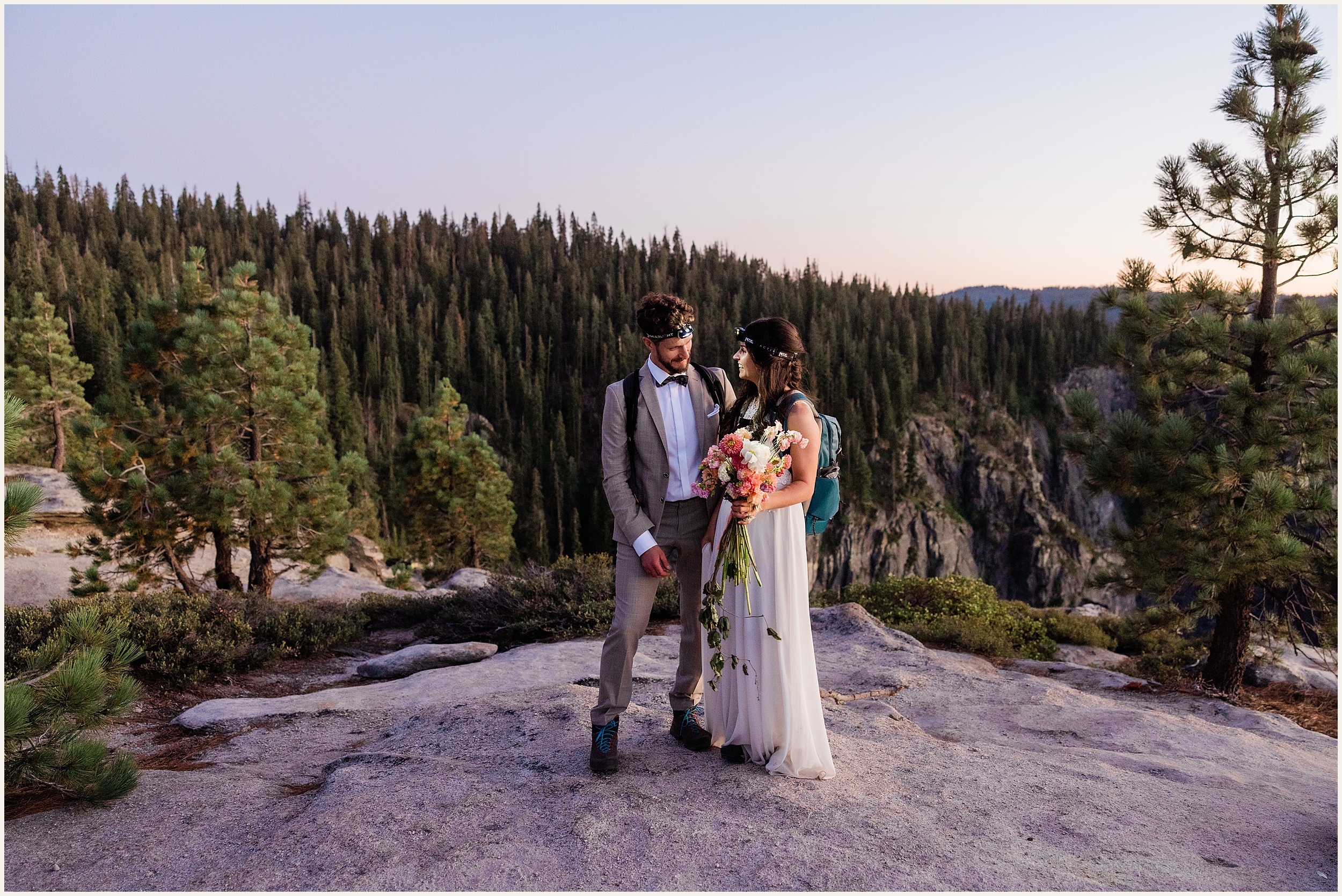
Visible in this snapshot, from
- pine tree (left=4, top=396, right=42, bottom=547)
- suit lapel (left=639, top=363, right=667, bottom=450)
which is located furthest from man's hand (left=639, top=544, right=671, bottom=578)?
pine tree (left=4, top=396, right=42, bottom=547)

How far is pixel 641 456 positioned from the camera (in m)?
4.45

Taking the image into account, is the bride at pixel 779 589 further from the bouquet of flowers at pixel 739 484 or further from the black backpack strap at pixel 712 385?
the black backpack strap at pixel 712 385

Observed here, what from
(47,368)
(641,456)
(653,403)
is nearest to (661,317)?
(653,403)

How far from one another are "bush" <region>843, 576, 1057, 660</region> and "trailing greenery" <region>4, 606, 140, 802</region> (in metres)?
9.39

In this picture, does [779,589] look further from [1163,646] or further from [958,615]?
[1163,646]

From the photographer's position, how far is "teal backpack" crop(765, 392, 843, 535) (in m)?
4.36

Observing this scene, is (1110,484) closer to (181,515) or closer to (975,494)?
(181,515)

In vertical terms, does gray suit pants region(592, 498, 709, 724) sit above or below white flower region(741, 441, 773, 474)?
below

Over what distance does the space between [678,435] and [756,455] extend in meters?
0.66

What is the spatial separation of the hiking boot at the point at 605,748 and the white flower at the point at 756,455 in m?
1.60

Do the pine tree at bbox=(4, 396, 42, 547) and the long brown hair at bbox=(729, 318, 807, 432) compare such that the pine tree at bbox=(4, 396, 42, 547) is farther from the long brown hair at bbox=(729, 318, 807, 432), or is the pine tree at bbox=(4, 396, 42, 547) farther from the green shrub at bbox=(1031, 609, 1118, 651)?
the green shrub at bbox=(1031, 609, 1118, 651)

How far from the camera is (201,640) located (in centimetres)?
842

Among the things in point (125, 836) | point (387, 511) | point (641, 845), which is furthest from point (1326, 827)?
point (387, 511)

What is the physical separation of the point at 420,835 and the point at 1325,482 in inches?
385
